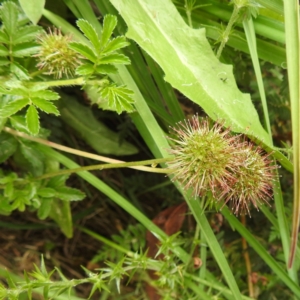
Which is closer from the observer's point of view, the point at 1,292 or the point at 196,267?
the point at 1,292

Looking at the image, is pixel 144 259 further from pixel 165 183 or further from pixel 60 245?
pixel 60 245

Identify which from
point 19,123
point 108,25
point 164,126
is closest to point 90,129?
point 164,126

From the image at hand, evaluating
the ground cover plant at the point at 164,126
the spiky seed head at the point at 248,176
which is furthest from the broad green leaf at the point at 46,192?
the spiky seed head at the point at 248,176

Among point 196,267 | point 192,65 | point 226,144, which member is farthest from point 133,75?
point 196,267

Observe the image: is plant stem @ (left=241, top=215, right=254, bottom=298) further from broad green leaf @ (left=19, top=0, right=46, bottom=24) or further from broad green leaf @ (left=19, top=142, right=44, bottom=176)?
broad green leaf @ (left=19, top=0, right=46, bottom=24)

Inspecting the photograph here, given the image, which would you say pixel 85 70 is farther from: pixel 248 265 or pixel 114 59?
pixel 248 265

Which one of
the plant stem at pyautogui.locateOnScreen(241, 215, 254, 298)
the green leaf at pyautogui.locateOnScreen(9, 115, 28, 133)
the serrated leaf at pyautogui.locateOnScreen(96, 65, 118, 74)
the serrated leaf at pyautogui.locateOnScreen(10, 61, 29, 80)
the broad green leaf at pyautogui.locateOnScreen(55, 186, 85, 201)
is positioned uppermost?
the serrated leaf at pyautogui.locateOnScreen(96, 65, 118, 74)

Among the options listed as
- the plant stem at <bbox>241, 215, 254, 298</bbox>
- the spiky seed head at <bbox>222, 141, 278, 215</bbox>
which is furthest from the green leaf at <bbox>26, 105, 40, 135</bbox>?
the plant stem at <bbox>241, 215, 254, 298</bbox>
